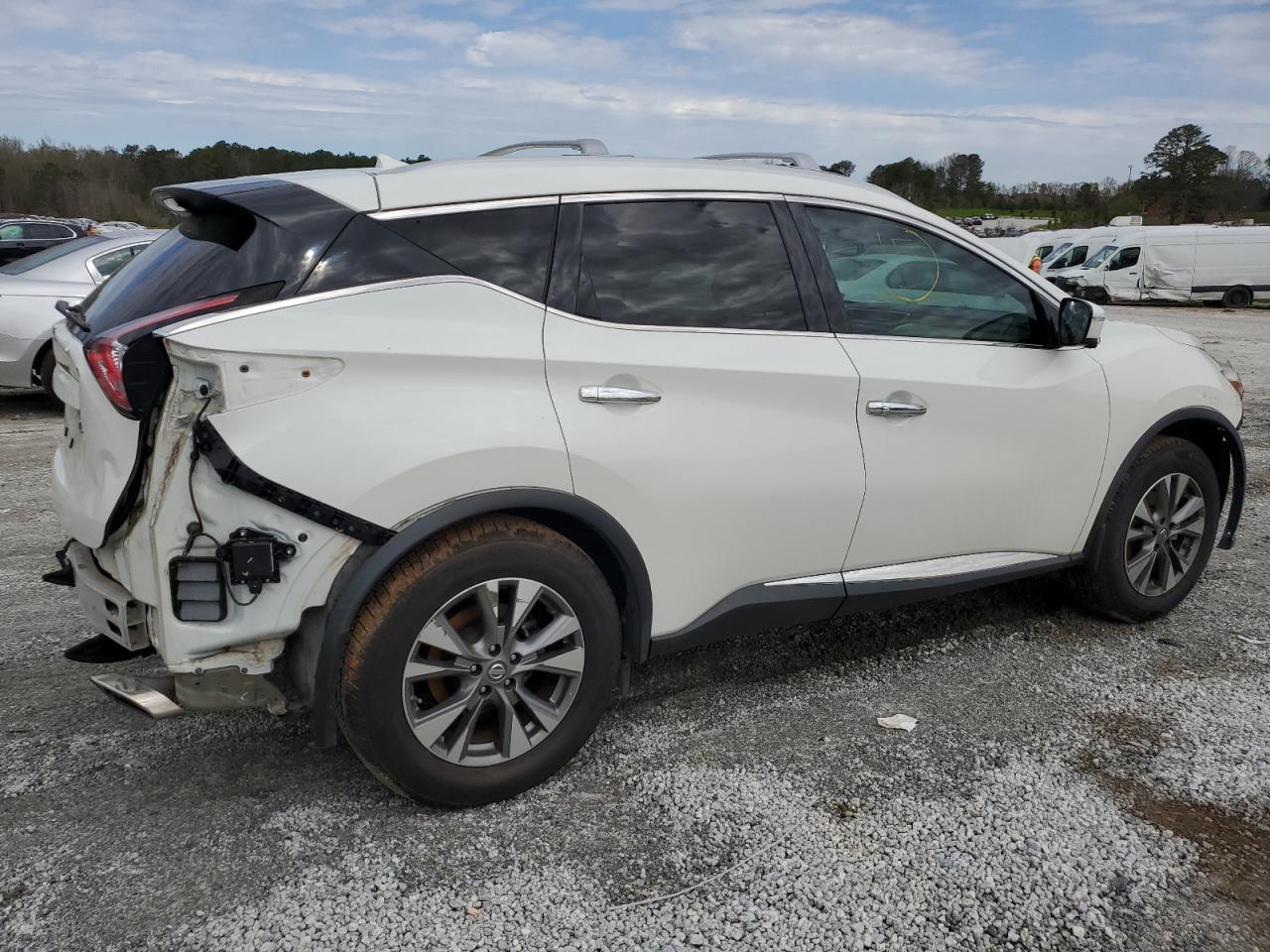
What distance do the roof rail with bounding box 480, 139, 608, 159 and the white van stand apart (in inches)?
1155

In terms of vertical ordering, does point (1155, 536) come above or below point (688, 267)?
below

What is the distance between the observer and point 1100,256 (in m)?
30.3

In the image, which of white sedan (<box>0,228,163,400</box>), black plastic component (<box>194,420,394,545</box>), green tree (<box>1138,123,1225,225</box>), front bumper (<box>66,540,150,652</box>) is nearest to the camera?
black plastic component (<box>194,420,394,545</box>)

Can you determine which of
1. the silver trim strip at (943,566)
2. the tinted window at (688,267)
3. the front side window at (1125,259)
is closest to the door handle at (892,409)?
the tinted window at (688,267)

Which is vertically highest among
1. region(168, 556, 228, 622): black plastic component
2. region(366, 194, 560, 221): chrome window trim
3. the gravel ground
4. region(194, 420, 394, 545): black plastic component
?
region(366, 194, 560, 221): chrome window trim

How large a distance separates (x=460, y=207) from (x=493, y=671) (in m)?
1.30

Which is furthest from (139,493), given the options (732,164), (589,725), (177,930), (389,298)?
(732,164)

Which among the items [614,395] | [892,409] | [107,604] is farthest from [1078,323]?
[107,604]

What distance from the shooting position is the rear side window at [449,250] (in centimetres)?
275

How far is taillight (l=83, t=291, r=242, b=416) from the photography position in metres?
2.60

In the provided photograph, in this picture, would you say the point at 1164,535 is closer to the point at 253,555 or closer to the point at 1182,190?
the point at 253,555

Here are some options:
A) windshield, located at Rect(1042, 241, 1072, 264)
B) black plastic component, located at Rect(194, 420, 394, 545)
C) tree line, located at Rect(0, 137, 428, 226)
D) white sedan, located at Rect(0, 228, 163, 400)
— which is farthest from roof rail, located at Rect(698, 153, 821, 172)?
tree line, located at Rect(0, 137, 428, 226)

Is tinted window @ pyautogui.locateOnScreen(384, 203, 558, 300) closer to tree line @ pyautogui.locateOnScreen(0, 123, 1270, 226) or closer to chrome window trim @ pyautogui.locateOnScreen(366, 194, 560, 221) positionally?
chrome window trim @ pyautogui.locateOnScreen(366, 194, 560, 221)

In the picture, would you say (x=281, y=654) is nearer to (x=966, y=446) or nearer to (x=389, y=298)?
(x=389, y=298)
